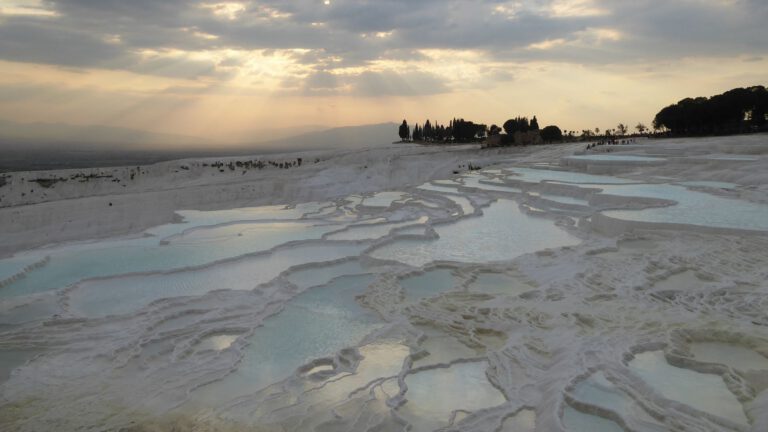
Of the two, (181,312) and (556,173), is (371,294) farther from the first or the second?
(556,173)

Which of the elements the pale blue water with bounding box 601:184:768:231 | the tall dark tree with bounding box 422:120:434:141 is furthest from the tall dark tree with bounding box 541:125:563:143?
the pale blue water with bounding box 601:184:768:231

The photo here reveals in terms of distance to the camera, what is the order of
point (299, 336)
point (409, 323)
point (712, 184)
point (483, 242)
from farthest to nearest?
point (712, 184) → point (483, 242) → point (409, 323) → point (299, 336)

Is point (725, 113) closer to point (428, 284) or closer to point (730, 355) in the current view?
point (428, 284)

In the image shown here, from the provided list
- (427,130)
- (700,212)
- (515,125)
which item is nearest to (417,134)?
(427,130)

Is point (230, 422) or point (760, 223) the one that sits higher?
point (760, 223)

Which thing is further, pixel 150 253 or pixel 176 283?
pixel 150 253

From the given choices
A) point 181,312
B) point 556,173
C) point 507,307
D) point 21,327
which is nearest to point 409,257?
point 507,307

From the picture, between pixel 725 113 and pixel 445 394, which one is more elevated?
pixel 725 113

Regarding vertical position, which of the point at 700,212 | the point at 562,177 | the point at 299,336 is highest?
the point at 562,177

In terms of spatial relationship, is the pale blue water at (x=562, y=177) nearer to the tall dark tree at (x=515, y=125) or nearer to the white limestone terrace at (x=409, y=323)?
the white limestone terrace at (x=409, y=323)
